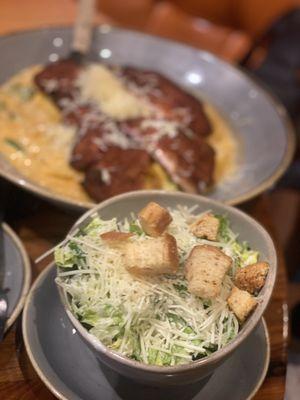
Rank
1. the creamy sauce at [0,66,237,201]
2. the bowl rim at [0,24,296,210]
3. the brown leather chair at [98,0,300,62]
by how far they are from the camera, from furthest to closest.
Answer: the brown leather chair at [98,0,300,62]
the creamy sauce at [0,66,237,201]
the bowl rim at [0,24,296,210]

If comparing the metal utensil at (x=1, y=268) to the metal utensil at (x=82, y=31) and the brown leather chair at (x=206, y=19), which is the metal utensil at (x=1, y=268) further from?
the brown leather chair at (x=206, y=19)

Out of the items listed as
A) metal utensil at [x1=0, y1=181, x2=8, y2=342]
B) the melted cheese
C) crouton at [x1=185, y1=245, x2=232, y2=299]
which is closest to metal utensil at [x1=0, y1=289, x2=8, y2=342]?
metal utensil at [x1=0, y1=181, x2=8, y2=342]

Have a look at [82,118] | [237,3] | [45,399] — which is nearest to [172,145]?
[82,118]

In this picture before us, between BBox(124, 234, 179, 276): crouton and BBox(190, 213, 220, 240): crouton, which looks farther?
BBox(190, 213, 220, 240): crouton

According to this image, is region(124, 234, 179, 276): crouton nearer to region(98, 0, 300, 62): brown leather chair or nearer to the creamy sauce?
the creamy sauce

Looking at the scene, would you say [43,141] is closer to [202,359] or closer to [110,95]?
[110,95]

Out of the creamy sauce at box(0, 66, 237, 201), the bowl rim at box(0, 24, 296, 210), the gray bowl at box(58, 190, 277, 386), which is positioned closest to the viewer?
the gray bowl at box(58, 190, 277, 386)
